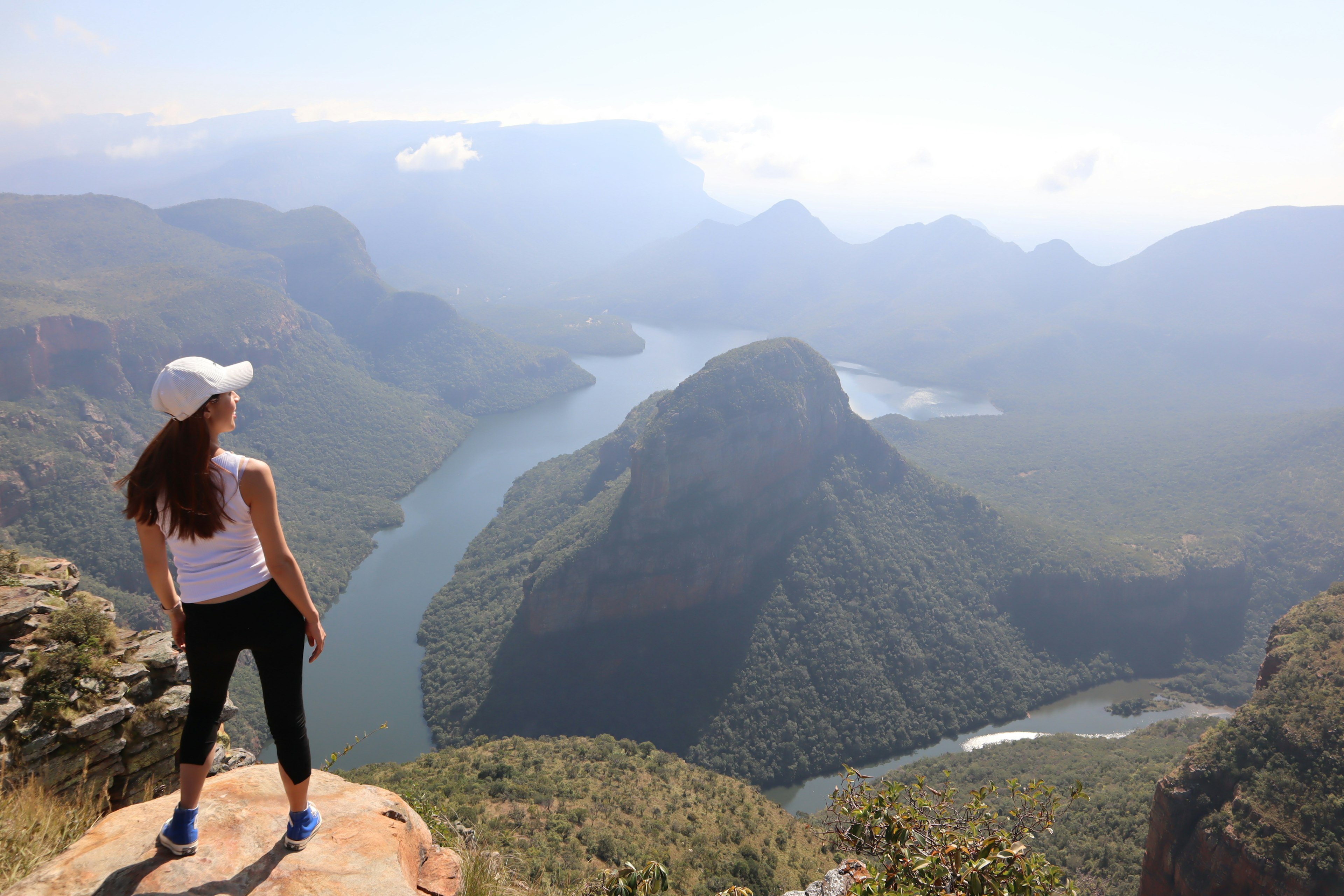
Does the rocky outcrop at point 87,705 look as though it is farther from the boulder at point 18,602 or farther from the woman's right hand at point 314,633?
the woman's right hand at point 314,633

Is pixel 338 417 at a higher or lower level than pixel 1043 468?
higher

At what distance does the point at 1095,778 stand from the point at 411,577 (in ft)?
155

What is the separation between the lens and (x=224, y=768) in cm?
702

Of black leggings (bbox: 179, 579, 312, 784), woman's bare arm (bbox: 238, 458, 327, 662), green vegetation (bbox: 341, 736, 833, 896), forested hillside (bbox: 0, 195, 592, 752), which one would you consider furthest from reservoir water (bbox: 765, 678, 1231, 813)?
woman's bare arm (bbox: 238, 458, 327, 662)

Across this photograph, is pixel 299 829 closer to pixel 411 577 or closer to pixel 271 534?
pixel 271 534

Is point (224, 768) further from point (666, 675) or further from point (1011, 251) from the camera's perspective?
point (1011, 251)

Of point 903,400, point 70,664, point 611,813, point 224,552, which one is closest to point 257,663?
point 224,552

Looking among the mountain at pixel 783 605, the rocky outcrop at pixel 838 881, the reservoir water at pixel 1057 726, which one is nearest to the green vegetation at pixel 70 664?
the rocky outcrop at pixel 838 881

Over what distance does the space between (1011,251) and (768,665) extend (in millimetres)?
161243

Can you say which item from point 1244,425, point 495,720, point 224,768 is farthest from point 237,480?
point 1244,425

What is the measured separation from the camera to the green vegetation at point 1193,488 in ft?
155

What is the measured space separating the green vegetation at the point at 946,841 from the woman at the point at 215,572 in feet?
12.1

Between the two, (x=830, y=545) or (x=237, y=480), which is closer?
(x=237, y=480)

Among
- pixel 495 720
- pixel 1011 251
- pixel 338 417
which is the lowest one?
pixel 495 720
